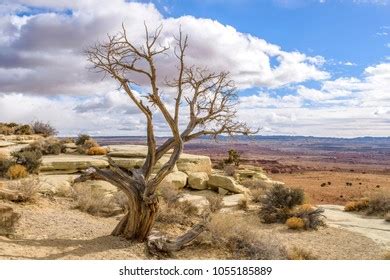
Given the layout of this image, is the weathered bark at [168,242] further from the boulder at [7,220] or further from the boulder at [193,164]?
the boulder at [193,164]

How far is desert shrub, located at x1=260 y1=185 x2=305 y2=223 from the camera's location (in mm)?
15875

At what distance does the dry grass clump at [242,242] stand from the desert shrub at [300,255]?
0.56ft

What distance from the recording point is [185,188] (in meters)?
20.5

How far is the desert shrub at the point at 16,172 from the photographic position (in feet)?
53.3

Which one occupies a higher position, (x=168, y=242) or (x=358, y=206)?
(x=168, y=242)

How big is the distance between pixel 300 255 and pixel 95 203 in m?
6.36

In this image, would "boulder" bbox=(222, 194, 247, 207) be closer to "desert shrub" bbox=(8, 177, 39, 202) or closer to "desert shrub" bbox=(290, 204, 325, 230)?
"desert shrub" bbox=(290, 204, 325, 230)

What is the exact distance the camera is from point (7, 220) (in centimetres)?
1003

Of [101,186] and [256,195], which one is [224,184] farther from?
[101,186]

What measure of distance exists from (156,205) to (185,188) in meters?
10.3

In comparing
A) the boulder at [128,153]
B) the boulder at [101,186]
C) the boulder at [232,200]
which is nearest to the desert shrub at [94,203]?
the boulder at [101,186]

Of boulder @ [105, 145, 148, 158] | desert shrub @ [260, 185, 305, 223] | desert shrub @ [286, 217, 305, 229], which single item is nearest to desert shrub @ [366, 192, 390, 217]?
desert shrub @ [260, 185, 305, 223]

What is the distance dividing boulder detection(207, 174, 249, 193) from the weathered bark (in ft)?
32.2

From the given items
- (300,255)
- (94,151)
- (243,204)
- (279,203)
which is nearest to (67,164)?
(94,151)
